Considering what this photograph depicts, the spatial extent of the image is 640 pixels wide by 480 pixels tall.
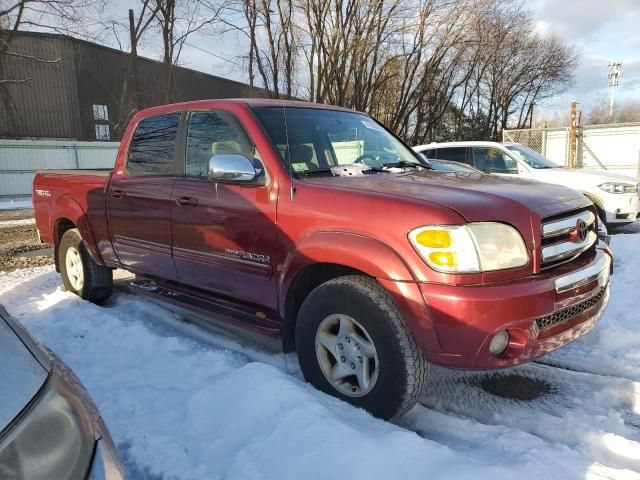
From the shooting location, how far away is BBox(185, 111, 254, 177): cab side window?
355 cm

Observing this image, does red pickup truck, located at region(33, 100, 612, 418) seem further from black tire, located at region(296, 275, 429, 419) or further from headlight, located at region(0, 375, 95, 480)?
headlight, located at region(0, 375, 95, 480)

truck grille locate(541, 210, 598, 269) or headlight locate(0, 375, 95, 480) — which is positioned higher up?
truck grille locate(541, 210, 598, 269)

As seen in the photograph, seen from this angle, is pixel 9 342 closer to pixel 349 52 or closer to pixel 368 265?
pixel 368 265

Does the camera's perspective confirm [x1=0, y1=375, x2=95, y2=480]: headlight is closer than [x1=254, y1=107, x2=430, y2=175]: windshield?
Yes

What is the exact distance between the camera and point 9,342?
5.01 ft

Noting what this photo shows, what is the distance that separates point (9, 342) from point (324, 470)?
140 centimetres

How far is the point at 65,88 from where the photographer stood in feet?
94.1

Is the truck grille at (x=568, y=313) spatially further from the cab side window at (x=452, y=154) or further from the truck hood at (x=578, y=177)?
the cab side window at (x=452, y=154)

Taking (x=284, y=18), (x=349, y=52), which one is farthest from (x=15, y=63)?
(x=349, y=52)

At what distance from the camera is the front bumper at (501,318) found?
7.93 feet

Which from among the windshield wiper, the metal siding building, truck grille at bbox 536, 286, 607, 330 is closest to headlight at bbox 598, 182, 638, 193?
the windshield wiper

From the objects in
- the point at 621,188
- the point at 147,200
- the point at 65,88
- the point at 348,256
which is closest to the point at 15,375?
the point at 348,256

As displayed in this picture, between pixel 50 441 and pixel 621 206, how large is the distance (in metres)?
9.28

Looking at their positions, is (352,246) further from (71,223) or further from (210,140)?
(71,223)
